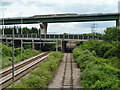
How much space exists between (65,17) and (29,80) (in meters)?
34.2

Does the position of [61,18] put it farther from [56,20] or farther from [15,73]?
[15,73]

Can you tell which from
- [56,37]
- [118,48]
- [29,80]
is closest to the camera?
[29,80]

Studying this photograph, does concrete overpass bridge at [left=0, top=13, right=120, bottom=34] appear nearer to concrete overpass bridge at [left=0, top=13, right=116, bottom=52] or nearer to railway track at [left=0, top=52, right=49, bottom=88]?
concrete overpass bridge at [left=0, top=13, right=116, bottom=52]

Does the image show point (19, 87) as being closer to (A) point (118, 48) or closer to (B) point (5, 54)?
(A) point (118, 48)

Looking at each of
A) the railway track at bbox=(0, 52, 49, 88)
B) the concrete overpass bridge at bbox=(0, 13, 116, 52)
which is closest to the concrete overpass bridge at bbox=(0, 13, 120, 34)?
the concrete overpass bridge at bbox=(0, 13, 116, 52)

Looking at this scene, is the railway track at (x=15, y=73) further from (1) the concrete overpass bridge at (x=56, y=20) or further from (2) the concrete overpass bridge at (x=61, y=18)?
(2) the concrete overpass bridge at (x=61, y=18)

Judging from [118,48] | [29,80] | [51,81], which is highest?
[118,48]

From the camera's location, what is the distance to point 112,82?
269 inches


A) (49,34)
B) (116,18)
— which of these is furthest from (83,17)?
(49,34)

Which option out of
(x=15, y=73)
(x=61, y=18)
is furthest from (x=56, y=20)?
(x=15, y=73)

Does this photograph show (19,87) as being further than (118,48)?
No

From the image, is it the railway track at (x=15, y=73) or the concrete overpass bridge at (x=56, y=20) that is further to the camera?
the concrete overpass bridge at (x=56, y=20)

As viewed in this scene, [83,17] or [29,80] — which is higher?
[83,17]

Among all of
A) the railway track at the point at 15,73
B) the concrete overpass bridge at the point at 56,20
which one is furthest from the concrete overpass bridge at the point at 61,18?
the railway track at the point at 15,73
